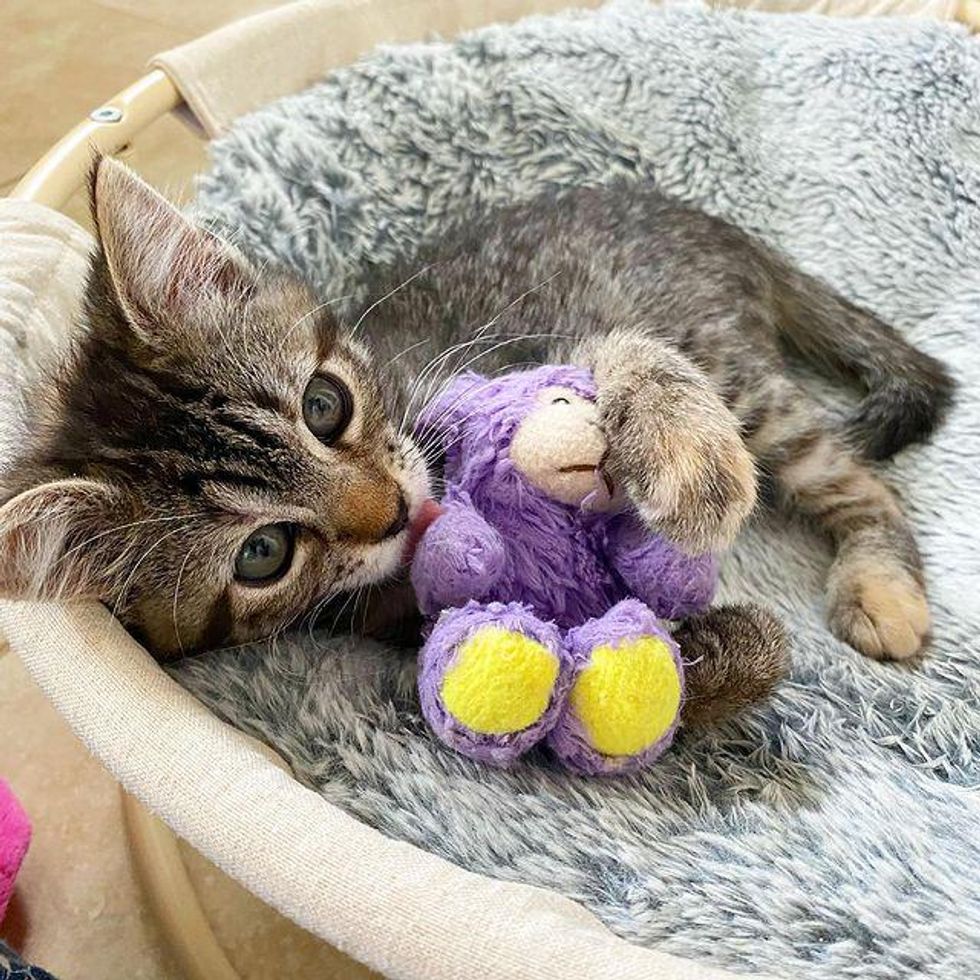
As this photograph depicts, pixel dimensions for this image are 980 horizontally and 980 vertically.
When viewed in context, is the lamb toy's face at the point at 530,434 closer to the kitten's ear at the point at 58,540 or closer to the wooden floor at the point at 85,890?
the kitten's ear at the point at 58,540

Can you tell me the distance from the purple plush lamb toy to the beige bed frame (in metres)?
0.67

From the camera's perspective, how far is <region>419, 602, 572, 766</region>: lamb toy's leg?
0.90 meters

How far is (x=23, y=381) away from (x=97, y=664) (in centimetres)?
39

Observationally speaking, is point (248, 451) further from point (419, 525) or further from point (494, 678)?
point (494, 678)

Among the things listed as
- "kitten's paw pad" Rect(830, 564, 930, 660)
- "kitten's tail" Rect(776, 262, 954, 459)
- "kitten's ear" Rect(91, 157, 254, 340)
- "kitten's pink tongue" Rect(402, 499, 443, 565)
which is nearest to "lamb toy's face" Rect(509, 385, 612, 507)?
"kitten's pink tongue" Rect(402, 499, 443, 565)

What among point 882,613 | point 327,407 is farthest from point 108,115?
point 882,613

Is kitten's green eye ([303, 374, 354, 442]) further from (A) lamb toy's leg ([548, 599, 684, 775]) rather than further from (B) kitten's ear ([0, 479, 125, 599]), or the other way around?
(A) lamb toy's leg ([548, 599, 684, 775])

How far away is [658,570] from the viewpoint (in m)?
1.05

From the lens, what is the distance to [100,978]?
4.87ft

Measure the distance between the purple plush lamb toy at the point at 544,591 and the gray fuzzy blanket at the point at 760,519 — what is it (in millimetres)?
87

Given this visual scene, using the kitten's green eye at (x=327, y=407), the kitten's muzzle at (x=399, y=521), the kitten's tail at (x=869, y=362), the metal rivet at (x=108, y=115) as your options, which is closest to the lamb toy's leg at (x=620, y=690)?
the kitten's muzzle at (x=399, y=521)

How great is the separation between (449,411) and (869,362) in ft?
2.40

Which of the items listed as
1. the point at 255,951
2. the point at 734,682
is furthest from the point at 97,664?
the point at 255,951

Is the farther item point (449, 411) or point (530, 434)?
point (449, 411)
